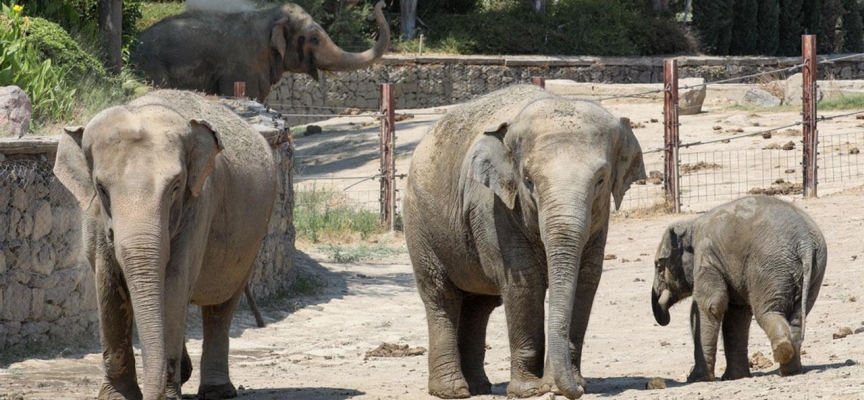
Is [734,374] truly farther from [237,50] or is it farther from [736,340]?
[237,50]

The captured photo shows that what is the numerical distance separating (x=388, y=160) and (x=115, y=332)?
12008 millimetres

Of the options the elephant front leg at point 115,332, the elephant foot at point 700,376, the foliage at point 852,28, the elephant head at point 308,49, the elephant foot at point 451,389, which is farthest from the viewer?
the foliage at point 852,28

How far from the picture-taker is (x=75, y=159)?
7.45 meters

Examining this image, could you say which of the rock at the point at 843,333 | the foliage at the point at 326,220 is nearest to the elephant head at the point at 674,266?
the rock at the point at 843,333

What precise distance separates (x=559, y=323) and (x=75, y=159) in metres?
2.55

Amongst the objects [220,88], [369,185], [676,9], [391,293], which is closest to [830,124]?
[369,185]

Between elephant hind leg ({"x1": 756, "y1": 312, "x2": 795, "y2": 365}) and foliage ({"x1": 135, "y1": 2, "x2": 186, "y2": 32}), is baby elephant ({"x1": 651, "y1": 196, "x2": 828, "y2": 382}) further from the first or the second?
foliage ({"x1": 135, "y1": 2, "x2": 186, "y2": 32})

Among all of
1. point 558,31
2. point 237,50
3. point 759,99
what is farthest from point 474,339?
point 558,31

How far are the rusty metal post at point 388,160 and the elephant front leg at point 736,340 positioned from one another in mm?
9931

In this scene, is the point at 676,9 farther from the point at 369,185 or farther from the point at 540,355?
the point at 540,355

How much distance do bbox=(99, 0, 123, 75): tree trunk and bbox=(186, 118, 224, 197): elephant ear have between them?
451 inches

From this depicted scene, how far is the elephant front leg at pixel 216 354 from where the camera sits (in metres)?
8.88

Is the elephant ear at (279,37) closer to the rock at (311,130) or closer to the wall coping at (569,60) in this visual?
the rock at (311,130)

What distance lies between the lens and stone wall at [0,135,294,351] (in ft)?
34.2
